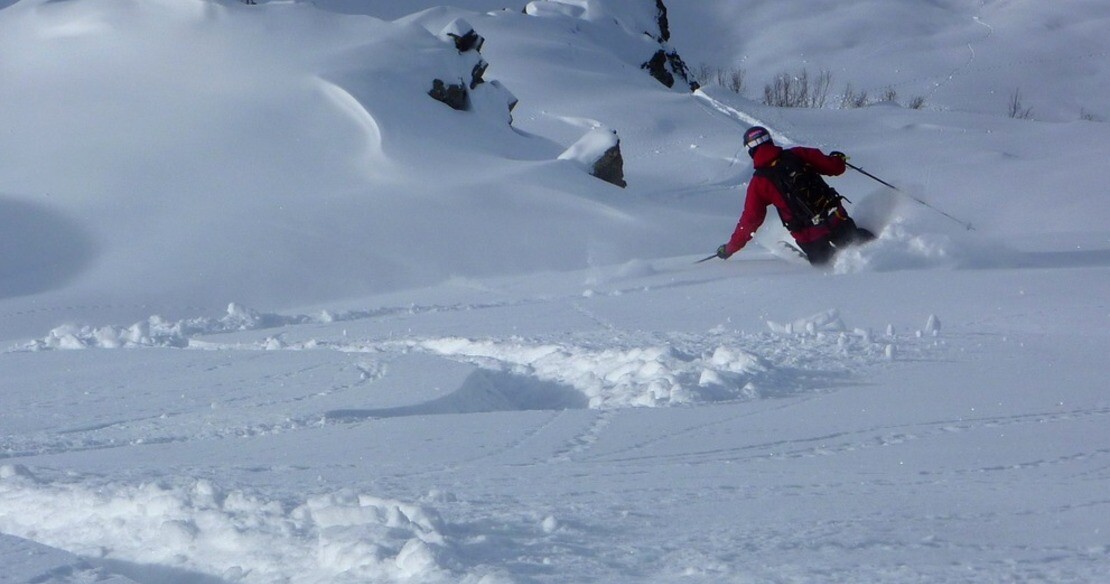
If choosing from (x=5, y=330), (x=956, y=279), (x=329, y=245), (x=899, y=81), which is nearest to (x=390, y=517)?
(x=956, y=279)

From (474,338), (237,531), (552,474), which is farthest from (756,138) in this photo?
(237,531)

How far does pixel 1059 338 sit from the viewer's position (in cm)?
555

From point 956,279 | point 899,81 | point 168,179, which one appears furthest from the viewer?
point 899,81

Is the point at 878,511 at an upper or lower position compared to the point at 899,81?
lower

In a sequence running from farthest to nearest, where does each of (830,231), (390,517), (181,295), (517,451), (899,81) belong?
(899,81) → (181,295) → (830,231) → (517,451) → (390,517)

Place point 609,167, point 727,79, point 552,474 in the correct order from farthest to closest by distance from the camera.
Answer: point 727,79 → point 609,167 → point 552,474

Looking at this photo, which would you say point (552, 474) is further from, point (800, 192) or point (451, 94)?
point (451, 94)

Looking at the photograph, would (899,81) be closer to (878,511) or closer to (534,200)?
(534,200)

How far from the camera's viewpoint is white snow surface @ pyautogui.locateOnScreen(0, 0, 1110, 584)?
2.80 m

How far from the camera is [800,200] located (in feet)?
26.6

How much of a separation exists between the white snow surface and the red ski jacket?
0.99ft

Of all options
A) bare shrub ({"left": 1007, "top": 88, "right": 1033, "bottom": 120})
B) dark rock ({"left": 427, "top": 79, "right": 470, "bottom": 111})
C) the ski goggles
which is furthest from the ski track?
bare shrub ({"left": 1007, "top": 88, "right": 1033, "bottom": 120})

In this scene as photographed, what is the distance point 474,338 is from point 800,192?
289 cm

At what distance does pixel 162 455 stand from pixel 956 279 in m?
5.10
